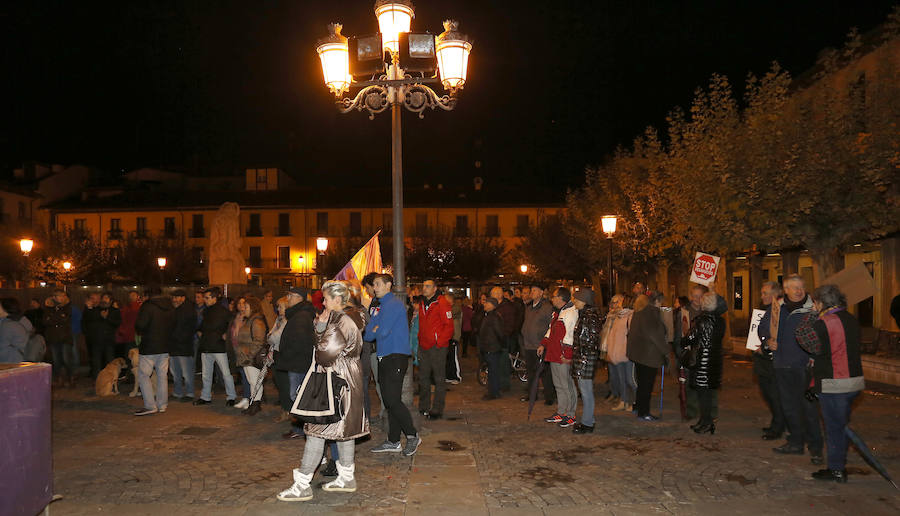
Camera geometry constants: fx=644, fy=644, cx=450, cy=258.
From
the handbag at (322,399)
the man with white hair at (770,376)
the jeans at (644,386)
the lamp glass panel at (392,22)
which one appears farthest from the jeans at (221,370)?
the man with white hair at (770,376)

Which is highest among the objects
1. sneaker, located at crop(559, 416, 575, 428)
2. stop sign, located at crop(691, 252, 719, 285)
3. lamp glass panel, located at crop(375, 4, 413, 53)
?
lamp glass panel, located at crop(375, 4, 413, 53)

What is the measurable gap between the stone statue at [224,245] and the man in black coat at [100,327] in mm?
5766

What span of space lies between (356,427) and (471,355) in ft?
45.8

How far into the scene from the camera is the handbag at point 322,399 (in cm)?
539

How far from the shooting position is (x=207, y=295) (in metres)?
10.4

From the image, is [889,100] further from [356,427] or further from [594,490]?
[356,427]

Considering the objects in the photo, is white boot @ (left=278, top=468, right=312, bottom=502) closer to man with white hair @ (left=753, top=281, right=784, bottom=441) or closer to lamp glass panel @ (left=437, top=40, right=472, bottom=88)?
lamp glass panel @ (left=437, top=40, right=472, bottom=88)

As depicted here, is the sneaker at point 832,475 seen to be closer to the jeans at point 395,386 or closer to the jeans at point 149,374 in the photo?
the jeans at point 395,386

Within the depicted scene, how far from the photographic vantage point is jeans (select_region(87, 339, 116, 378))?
13156mm

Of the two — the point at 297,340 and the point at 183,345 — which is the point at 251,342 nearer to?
the point at 183,345

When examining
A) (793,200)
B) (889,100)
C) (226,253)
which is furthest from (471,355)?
(889,100)

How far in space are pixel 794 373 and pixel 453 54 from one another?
555 cm

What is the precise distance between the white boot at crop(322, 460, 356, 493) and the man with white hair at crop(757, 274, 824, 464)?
4.68 metres

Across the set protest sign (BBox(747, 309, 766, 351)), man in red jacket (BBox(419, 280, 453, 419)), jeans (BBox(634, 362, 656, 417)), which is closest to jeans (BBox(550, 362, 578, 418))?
jeans (BBox(634, 362, 656, 417))
